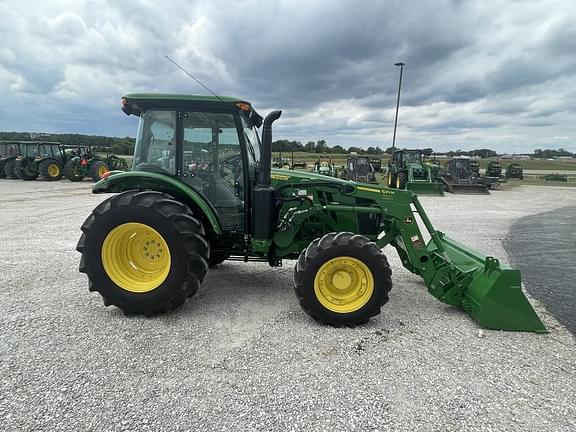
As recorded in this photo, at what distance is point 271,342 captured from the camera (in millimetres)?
3328

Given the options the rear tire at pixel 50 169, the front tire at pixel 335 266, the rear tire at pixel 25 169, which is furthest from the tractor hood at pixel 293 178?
the rear tire at pixel 25 169

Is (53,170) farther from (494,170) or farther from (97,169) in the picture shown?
(494,170)

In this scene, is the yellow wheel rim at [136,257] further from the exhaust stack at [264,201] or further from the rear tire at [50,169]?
the rear tire at [50,169]

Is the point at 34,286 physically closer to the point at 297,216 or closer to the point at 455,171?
the point at 297,216

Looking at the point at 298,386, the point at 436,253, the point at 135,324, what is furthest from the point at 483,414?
the point at 135,324

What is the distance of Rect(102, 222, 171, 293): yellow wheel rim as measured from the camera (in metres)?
3.78

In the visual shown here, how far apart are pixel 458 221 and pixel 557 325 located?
6.99 meters

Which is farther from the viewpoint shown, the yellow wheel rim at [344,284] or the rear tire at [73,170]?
the rear tire at [73,170]

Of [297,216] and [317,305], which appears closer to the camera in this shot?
[317,305]

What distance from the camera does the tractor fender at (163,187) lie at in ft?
12.9

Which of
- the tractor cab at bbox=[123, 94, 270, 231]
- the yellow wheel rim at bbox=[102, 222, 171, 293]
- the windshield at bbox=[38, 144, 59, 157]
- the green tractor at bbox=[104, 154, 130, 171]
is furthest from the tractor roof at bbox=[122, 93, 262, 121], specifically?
the windshield at bbox=[38, 144, 59, 157]

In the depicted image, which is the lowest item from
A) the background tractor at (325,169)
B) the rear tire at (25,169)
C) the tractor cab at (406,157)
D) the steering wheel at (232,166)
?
the rear tire at (25,169)

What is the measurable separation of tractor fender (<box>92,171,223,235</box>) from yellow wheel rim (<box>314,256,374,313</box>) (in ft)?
4.20

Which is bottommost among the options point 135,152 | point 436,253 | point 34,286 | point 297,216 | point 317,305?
point 34,286
